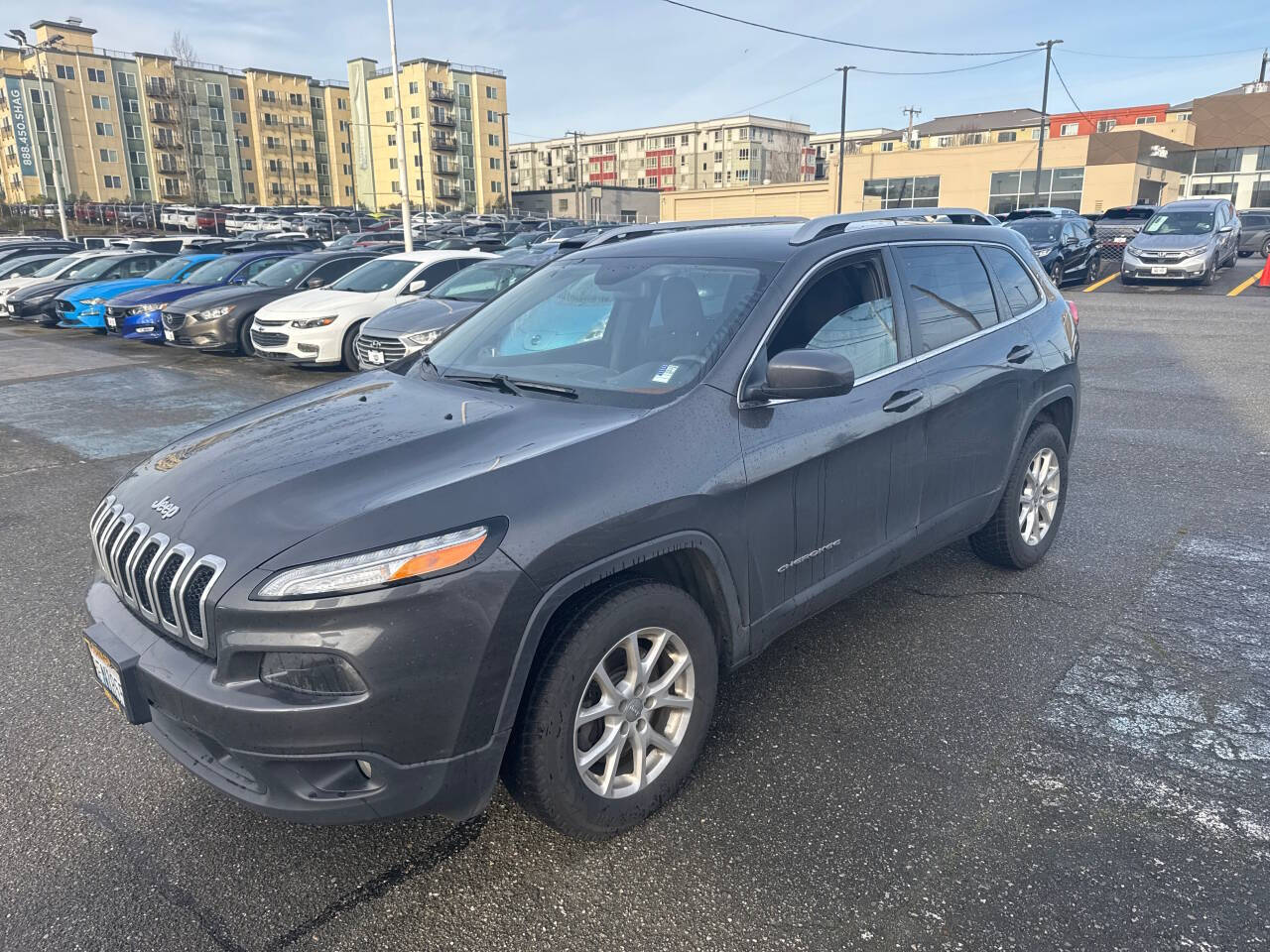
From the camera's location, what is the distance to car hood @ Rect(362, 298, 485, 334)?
10.1 m

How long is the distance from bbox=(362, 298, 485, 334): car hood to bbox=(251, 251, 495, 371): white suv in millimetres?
A: 979

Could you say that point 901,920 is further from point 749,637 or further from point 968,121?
point 968,121

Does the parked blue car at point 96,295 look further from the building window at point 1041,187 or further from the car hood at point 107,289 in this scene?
the building window at point 1041,187

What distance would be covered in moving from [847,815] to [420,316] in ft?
28.7

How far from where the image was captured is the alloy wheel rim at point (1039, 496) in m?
4.55

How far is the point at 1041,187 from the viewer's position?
51.0 metres

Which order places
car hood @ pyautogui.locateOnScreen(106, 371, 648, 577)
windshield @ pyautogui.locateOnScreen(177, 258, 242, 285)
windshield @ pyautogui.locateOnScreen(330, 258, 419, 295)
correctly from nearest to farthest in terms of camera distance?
car hood @ pyautogui.locateOnScreen(106, 371, 648, 577), windshield @ pyautogui.locateOnScreen(330, 258, 419, 295), windshield @ pyautogui.locateOnScreen(177, 258, 242, 285)

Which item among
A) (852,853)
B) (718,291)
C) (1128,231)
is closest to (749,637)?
(852,853)

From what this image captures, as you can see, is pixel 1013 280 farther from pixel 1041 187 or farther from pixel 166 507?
pixel 1041 187

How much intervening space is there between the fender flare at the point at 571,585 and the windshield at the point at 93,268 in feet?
64.6

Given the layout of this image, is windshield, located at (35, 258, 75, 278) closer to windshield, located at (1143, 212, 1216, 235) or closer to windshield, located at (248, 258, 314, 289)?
windshield, located at (248, 258, 314, 289)

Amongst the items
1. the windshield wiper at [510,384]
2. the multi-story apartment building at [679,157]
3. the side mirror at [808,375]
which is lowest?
the windshield wiper at [510,384]

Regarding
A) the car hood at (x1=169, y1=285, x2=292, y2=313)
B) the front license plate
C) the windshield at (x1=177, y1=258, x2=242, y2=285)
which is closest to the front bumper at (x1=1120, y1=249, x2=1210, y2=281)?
the car hood at (x1=169, y1=285, x2=292, y2=313)

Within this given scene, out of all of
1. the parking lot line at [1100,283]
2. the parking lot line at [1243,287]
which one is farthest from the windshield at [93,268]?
the parking lot line at [1243,287]
